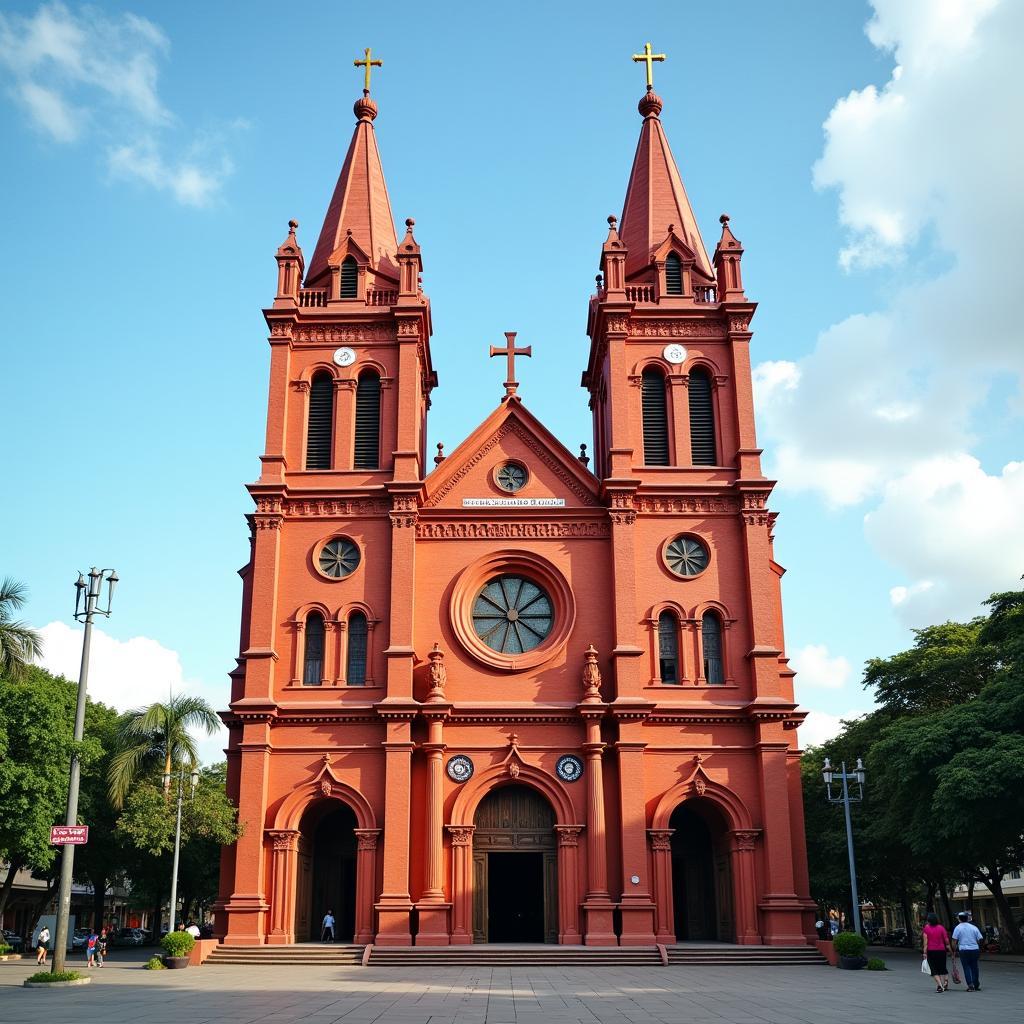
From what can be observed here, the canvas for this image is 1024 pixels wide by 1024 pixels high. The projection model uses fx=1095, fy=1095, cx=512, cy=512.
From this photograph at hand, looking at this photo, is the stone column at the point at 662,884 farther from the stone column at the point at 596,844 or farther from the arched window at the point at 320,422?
the arched window at the point at 320,422

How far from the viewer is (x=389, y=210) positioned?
143 feet

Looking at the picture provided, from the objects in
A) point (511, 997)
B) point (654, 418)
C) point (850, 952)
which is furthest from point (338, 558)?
point (850, 952)

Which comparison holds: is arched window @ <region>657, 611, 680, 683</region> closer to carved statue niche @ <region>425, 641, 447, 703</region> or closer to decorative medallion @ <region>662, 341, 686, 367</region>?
carved statue niche @ <region>425, 641, 447, 703</region>

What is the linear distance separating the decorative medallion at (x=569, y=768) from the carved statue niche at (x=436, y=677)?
4.21 meters

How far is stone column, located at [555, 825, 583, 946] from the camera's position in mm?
32344

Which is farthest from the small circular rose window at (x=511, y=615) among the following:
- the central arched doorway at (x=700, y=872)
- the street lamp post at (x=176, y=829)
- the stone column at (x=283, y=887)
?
the street lamp post at (x=176, y=829)

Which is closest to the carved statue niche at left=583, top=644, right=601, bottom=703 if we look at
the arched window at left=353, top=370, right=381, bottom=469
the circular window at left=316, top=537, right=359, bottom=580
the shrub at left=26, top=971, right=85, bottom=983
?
the circular window at left=316, top=537, right=359, bottom=580

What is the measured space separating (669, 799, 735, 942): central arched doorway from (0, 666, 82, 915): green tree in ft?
63.0

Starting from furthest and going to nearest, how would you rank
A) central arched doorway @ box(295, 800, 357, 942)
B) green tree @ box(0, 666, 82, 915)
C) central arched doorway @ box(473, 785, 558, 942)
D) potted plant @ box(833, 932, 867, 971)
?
1. central arched doorway @ box(295, 800, 357, 942)
2. central arched doorway @ box(473, 785, 558, 942)
3. green tree @ box(0, 666, 82, 915)
4. potted plant @ box(833, 932, 867, 971)

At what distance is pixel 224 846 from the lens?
1344 inches

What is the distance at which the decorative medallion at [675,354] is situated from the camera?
39.0 metres

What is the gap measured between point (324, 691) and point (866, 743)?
25.7 metres

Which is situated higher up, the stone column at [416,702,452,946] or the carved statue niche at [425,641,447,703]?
the carved statue niche at [425,641,447,703]

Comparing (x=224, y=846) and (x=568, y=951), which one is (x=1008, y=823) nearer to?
(x=568, y=951)
